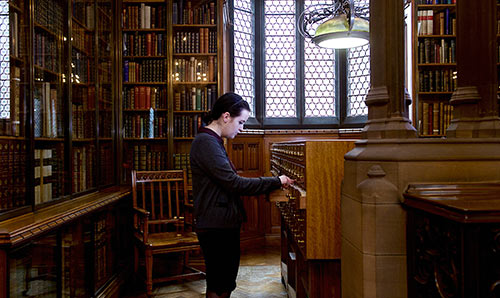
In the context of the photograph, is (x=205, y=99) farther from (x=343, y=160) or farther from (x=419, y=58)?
(x=343, y=160)

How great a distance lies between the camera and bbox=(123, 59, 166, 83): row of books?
14.9ft

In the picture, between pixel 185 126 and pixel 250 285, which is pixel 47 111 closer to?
pixel 185 126

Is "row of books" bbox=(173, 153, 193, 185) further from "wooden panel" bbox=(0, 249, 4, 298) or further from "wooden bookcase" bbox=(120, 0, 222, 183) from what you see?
"wooden panel" bbox=(0, 249, 4, 298)

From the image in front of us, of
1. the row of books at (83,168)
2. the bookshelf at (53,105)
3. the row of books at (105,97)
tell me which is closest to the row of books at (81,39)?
the bookshelf at (53,105)

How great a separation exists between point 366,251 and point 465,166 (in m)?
0.48

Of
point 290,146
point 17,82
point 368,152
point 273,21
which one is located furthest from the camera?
point 273,21

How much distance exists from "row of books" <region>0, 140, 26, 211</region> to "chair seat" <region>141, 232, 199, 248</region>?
1.44 meters

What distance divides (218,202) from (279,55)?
406 cm

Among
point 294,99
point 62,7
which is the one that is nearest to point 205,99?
point 294,99

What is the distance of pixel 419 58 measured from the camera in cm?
450

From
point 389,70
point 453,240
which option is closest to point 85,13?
point 389,70

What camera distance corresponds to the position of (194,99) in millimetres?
4633

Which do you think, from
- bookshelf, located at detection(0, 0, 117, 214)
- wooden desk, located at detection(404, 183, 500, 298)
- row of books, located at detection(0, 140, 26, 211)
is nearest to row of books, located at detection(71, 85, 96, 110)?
bookshelf, located at detection(0, 0, 117, 214)

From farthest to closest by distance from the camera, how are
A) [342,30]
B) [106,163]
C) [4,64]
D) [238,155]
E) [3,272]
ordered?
[238,155] < [106,163] < [342,30] < [4,64] < [3,272]
